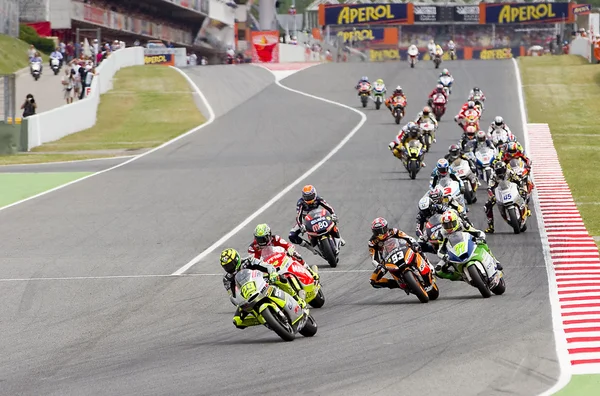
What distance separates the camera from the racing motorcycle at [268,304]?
13.5 metres

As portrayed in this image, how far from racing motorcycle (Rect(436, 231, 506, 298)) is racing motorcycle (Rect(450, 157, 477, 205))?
9987 mm

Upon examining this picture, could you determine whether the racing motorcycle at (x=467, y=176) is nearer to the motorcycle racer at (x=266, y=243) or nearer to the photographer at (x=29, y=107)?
the motorcycle racer at (x=266, y=243)

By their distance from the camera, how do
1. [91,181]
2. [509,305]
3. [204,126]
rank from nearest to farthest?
[509,305] < [91,181] < [204,126]

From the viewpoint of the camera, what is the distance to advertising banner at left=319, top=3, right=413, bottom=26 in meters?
115

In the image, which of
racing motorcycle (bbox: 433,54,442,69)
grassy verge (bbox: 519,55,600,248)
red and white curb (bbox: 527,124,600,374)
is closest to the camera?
red and white curb (bbox: 527,124,600,374)

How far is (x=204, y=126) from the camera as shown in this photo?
158 feet

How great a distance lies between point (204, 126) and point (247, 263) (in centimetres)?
3429

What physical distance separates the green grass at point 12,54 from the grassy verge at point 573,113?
27.4 metres

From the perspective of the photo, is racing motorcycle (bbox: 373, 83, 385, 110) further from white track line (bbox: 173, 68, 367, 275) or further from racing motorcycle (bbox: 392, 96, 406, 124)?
racing motorcycle (bbox: 392, 96, 406, 124)

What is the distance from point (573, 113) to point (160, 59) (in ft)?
101

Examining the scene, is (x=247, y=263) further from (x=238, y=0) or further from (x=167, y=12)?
(x=238, y=0)

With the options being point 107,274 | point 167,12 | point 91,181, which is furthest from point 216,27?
point 107,274

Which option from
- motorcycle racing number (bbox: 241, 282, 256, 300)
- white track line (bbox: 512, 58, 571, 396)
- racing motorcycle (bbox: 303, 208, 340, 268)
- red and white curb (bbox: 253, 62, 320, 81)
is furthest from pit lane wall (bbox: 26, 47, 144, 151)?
motorcycle racing number (bbox: 241, 282, 256, 300)

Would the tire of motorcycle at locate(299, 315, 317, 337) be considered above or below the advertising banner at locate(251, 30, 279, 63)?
below
